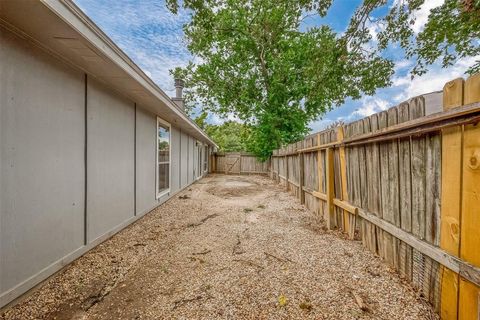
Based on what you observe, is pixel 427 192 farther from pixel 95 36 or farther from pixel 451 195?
pixel 95 36

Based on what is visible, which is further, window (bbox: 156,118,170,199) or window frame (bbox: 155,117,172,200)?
window (bbox: 156,118,170,199)

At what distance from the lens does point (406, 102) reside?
1967 millimetres

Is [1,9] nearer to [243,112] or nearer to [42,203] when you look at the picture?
[42,203]

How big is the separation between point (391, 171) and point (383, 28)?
206 inches

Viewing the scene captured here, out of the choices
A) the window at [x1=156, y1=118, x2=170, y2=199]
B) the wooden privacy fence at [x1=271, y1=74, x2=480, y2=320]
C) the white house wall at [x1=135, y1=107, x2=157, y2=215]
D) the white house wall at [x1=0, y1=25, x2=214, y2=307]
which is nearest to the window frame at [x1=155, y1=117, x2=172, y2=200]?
the window at [x1=156, y1=118, x2=170, y2=199]

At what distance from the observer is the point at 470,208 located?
4.37 feet

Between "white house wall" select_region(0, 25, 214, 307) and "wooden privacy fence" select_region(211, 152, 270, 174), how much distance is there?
1275 cm

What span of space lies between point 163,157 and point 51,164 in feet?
12.2

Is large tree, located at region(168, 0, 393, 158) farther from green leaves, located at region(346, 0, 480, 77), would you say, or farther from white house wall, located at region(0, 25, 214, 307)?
white house wall, located at region(0, 25, 214, 307)

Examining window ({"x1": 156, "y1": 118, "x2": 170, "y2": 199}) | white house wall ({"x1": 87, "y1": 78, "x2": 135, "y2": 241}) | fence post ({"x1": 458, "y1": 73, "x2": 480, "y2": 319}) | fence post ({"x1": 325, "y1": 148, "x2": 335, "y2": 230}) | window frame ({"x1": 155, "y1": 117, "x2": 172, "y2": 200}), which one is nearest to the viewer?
fence post ({"x1": 458, "y1": 73, "x2": 480, "y2": 319})

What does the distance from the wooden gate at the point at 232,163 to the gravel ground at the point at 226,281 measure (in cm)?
1288

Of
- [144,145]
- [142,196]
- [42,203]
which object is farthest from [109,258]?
[144,145]

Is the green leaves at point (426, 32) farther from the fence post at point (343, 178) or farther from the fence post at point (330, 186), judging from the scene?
the fence post at point (330, 186)

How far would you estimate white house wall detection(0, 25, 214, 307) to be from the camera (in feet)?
5.92
